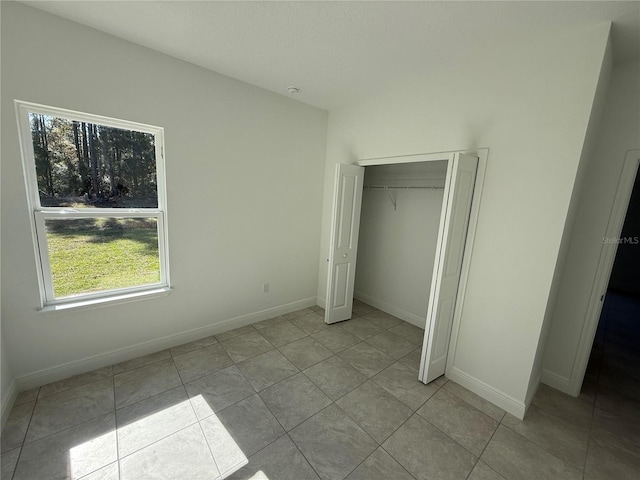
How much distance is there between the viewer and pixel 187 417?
1883mm

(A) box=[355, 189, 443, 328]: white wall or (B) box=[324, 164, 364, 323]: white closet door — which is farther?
(A) box=[355, 189, 443, 328]: white wall

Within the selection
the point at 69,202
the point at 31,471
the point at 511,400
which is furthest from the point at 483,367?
the point at 69,202

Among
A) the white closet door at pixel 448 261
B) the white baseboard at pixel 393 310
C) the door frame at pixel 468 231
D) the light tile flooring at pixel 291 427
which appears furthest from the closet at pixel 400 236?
the light tile flooring at pixel 291 427

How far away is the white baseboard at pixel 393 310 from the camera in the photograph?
11.4ft

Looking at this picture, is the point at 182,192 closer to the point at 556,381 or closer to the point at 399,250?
the point at 399,250

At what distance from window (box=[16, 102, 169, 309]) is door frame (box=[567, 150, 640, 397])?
3.93 meters

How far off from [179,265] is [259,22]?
222cm

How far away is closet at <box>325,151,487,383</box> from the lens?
2.20m

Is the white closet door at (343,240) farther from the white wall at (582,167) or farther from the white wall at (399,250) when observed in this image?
the white wall at (582,167)

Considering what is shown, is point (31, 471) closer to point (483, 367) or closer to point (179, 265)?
point (179, 265)

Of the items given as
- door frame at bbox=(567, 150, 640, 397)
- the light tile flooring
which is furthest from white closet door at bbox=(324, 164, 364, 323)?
door frame at bbox=(567, 150, 640, 397)

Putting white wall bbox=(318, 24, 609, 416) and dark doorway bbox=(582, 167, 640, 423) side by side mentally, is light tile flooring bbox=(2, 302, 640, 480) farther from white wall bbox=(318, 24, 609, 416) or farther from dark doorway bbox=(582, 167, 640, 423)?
white wall bbox=(318, 24, 609, 416)

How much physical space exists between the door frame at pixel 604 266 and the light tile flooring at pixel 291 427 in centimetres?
29

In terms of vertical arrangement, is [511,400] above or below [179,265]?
below
